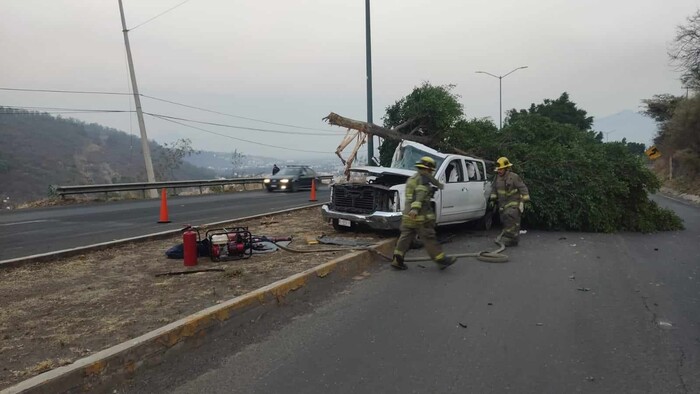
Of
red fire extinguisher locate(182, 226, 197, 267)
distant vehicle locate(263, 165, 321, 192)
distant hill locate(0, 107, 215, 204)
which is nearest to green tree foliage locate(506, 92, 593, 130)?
distant vehicle locate(263, 165, 321, 192)

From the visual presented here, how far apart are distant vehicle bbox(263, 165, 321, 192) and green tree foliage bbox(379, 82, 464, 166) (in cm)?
1119

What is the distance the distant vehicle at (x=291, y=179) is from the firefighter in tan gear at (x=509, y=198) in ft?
57.6

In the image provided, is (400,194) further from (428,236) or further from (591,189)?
(591,189)

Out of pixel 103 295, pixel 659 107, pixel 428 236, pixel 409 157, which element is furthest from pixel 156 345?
pixel 659 107

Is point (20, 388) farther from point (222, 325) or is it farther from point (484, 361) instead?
point (484, 361)

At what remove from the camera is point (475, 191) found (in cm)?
1177

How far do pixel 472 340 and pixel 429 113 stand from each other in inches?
486

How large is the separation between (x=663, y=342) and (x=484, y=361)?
181cm

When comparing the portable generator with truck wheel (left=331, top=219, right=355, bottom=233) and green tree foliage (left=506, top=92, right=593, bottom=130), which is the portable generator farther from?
green tree foliage (left=506, top=92, right=593, bottom=130)

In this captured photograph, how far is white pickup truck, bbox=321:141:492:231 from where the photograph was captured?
9.89 m

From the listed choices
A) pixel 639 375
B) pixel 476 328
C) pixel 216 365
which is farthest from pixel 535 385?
pixel 216 365

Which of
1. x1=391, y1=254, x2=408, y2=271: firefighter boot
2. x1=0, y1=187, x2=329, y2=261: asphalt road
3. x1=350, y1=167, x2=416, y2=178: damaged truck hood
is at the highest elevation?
x1=350, y1=167, x2=416, y2=178: damaged truck hood

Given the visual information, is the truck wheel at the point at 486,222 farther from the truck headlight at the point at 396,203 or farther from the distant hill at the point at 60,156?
the distant hill at the point at 60,156

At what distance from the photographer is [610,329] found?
Result: 5152mm
